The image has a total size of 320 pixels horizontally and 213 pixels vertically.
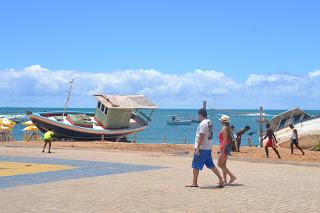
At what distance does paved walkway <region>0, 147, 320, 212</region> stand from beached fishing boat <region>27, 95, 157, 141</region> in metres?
22.2

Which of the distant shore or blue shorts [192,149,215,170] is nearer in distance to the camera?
blue shorts [192,149,215,170]

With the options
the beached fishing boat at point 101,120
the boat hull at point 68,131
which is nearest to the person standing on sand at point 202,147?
the beached fishing boat at point 101,120

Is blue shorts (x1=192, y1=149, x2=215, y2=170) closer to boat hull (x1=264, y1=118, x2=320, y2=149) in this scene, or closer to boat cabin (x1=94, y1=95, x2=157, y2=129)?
boat hull (x1=264, y1=118, x2=320, y2=149)

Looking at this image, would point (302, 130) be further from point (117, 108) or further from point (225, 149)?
point (225, 149)

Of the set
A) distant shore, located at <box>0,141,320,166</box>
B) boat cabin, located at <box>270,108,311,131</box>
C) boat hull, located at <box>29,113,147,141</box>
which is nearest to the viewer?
distant shore, located at <box>0,141,320,166</box>

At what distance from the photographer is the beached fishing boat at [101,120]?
37812mm

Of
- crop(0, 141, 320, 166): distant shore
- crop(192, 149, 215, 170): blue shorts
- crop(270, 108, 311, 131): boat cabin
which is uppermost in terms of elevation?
crop(270, 108, 311, 131): boat cabin

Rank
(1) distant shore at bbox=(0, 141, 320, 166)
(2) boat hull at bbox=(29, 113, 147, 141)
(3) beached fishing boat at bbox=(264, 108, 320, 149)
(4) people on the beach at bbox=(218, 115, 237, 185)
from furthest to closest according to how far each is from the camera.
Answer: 1. (2) boat hull at bbox=(29, 113, 147, 141)
2. (3) beached fishing boat at bbox=(264, 108, 320, 149)
3. (1) distant shore at bbox=(0, 141, 320, 166)
4. (4) people on the beach at bbox=(218, 115, 237, 185)

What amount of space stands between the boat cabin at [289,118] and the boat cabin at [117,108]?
9015 millimetres

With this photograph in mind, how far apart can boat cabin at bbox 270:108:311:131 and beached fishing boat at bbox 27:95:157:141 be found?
9.02 m

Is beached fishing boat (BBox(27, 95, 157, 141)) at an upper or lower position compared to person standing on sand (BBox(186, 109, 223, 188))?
upper

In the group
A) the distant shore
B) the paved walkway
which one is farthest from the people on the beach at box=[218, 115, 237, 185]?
the distant shore

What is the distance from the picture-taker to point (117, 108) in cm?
3819

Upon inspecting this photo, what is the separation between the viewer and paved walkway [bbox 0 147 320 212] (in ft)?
29.8
